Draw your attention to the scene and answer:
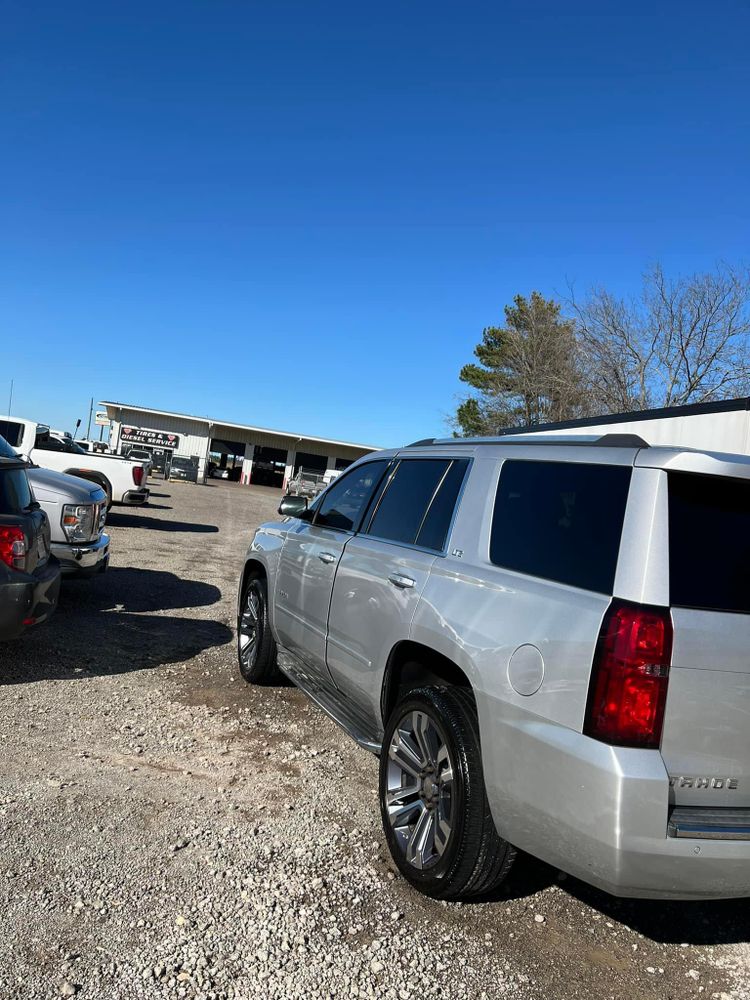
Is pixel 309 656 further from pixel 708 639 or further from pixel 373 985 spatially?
pixel 708 639

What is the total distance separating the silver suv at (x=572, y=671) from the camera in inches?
93.6

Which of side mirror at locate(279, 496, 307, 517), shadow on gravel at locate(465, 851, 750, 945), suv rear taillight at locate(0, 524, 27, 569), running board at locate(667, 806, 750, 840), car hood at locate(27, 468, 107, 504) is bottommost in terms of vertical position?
shadow on gravel at locate(465, 851, 750, 945)

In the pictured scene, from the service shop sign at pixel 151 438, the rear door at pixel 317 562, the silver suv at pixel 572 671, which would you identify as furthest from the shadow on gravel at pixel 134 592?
the service shop sign at pixel 151 438

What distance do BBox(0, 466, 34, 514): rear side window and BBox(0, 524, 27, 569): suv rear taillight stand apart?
171mm

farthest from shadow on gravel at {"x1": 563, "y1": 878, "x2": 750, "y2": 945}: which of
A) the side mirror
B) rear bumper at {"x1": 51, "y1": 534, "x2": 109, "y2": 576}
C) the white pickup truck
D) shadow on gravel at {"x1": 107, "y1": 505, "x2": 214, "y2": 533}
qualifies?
shadow on gravel at {"x1": 107, "y1": 505, "x2": 214, "y2": 533}

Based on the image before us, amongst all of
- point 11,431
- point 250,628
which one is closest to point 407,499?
point 250,628

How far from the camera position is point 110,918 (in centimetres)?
279

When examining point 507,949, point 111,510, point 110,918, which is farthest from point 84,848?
point 111,510

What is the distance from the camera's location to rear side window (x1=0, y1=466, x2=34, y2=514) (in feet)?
16.9

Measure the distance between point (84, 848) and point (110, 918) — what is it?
1.72 ft

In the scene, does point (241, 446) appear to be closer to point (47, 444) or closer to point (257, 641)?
point (47, 444)

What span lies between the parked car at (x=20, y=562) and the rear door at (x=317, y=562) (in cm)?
163

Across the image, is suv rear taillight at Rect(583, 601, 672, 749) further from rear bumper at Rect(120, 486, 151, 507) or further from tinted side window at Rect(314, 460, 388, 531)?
rear bumper at Rect(120, 486, 151, 507)

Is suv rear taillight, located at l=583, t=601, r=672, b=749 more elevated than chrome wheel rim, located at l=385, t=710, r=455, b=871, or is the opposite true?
suv rear taillight, located at l=583, t=601, r=672, b=749
